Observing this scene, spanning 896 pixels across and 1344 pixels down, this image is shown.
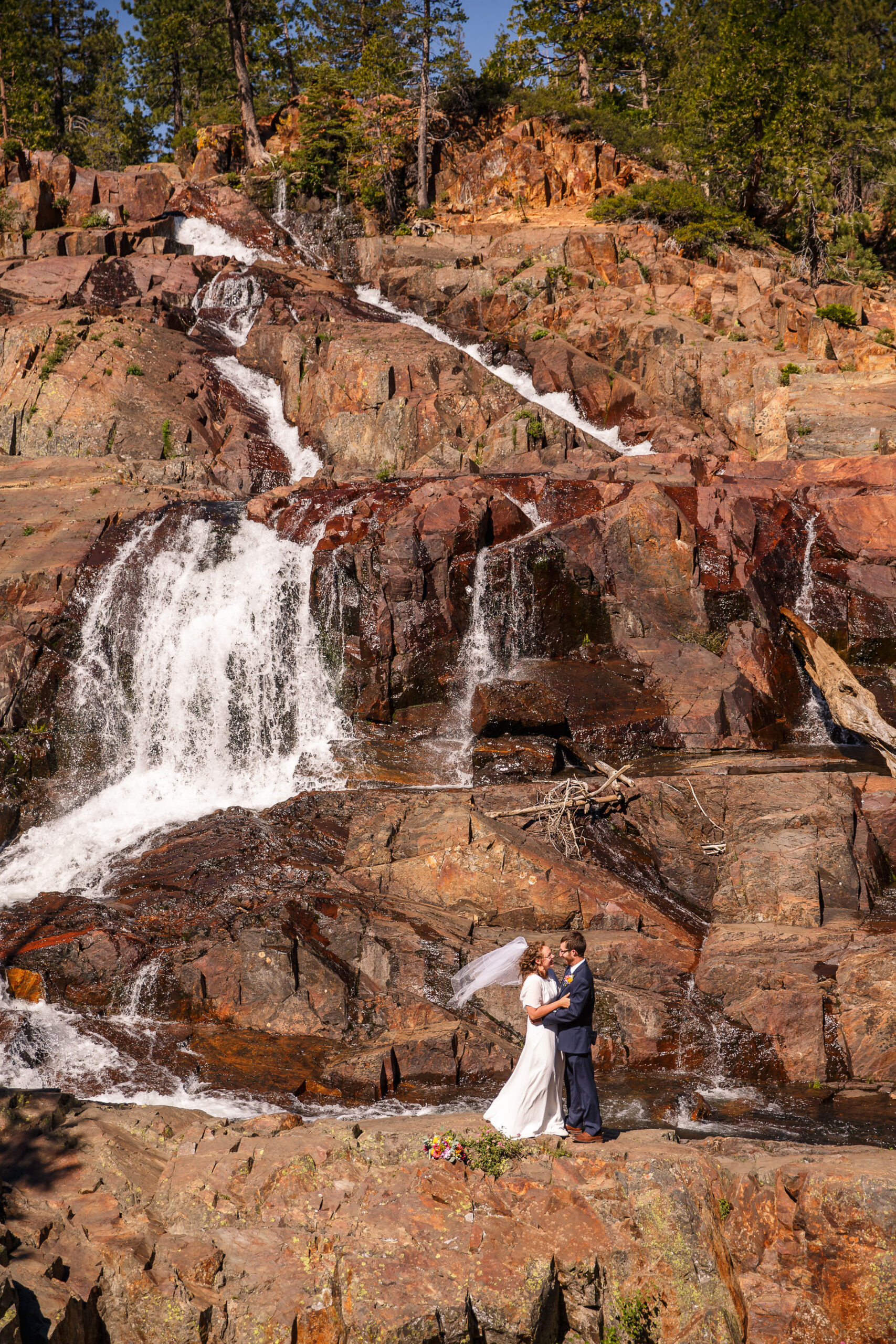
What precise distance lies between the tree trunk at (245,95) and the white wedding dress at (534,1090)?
4510cm

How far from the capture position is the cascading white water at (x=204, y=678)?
789 inches

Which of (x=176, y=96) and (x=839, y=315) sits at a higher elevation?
(x=176, y=96)

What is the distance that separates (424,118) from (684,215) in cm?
1308

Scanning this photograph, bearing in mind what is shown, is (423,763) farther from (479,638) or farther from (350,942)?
(350,942)

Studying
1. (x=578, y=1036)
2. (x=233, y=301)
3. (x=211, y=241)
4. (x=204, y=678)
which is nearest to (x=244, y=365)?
(x=233, y=301)

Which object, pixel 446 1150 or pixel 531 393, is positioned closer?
pixel 446 1150

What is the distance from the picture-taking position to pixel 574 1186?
745cm

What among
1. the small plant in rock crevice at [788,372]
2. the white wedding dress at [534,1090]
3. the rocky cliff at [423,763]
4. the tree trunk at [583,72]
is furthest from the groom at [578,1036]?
the tree trunk at [583,72]

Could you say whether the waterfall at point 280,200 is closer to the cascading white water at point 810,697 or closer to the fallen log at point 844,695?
the cascading white water at point 810,697

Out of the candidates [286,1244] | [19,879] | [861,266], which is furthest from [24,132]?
[286,1244]

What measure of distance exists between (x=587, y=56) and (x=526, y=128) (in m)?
7.78

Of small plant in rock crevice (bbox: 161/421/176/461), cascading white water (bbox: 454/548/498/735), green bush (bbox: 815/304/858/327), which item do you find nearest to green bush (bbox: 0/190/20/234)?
small plant in rock crevice (bbox: 161/421/176/461)

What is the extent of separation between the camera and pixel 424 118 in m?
43.9

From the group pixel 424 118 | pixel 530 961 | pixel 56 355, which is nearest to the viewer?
pixel 530 961
